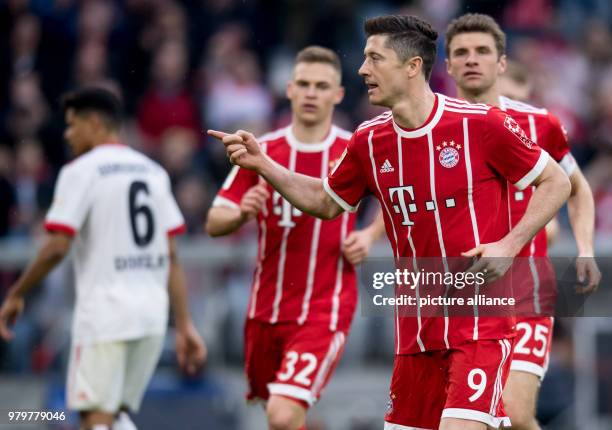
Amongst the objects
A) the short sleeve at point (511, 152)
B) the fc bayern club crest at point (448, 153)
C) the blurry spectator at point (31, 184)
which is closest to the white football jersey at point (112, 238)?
the fc bayern club crest at point (448, 153)

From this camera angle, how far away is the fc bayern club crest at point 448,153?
6195 mm

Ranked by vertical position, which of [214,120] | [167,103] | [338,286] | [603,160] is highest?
[167,103]

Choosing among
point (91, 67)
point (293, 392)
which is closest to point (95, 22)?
point (91, 67)

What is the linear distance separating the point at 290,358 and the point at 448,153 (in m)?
2.22

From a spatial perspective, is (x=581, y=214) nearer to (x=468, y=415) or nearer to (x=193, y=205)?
(x=468, y=415)

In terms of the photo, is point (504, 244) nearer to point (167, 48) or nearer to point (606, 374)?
point (606, 374)

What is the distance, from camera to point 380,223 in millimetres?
8102

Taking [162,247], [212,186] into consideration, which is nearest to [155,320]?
[162,247]

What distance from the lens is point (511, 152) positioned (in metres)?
6.15

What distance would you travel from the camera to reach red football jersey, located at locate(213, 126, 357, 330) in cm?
805

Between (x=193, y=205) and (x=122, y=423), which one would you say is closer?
(x=122, y=423)

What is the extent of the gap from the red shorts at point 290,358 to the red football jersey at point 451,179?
160cm

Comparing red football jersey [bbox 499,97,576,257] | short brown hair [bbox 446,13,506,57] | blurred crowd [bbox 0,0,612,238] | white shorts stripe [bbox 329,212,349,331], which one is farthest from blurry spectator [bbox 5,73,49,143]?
red football jersey [bbox 499,97,576,257]

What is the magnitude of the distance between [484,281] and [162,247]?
3.38m
